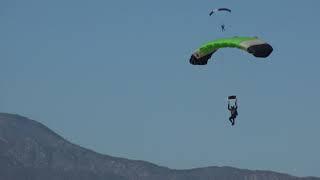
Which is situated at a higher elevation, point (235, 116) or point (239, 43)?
point (239, 43)

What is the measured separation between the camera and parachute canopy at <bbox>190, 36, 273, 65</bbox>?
231 ft

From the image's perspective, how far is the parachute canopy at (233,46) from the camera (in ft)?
231

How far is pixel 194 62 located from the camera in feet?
260

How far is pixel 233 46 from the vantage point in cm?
7356

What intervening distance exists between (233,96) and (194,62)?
7038 millimetres

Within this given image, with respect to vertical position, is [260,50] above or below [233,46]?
below

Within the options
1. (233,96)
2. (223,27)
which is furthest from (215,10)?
(233,96)

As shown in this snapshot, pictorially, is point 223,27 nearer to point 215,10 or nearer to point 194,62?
point 215,10

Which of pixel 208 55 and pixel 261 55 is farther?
pixel 208 55

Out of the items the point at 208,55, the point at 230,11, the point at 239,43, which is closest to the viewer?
the point at 230,11

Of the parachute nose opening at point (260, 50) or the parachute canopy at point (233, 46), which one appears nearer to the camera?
the parachute nose opening at point (260, 50)

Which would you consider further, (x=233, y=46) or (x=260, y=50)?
(x=233, y=46)

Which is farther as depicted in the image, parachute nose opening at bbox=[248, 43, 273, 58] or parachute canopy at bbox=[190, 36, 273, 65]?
parachute canopy at bbox=[190, 36, 273, 65]

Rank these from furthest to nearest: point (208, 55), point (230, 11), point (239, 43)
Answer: point (208, 55)
point (239, 43)
point (230, 11)
